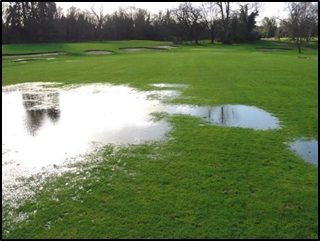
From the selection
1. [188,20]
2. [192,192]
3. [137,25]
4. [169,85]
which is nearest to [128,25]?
[137,25]

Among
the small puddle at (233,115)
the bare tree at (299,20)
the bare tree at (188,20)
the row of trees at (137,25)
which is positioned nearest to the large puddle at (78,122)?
the small puddle at (233,115)

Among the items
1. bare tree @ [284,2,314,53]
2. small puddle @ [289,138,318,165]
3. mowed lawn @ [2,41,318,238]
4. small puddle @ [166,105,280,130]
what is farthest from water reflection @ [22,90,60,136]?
bare tree @ [284,2,314,53]

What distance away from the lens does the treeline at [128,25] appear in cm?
7956

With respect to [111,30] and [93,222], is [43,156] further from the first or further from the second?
[111,30]

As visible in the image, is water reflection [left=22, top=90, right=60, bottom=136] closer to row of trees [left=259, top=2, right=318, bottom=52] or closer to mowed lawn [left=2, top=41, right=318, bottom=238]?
mowed lawn [left=2, top=41, right=318, bottom=238]

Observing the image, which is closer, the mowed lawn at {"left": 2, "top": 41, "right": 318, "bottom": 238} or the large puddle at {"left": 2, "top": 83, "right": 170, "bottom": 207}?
the mowed lawn at {"left": 2, "top": 41, "right": 318, "bottom": 238}

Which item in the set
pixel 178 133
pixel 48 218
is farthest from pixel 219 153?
pixel 48 218

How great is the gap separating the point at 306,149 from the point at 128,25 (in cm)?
9110

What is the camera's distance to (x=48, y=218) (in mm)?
6199

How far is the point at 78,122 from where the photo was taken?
1279 cm

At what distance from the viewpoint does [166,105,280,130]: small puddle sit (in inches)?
472

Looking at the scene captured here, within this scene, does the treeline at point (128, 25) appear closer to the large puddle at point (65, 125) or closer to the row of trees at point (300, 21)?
the row of trees at point (300, 21)

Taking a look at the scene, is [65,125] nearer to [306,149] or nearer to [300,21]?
[306,149]

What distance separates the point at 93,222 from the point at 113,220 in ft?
1.03
